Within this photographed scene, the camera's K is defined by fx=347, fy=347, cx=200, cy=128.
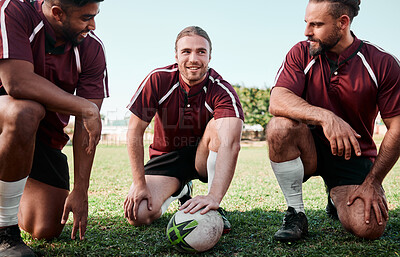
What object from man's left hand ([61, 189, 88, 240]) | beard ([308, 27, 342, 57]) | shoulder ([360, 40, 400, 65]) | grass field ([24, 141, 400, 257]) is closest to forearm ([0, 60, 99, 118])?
man's left hand ([61, 189, 88, 240])

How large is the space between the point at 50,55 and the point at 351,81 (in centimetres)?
261

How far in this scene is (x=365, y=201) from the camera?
290cm

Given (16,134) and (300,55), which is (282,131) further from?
(16,134)

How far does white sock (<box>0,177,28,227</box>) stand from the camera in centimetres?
246

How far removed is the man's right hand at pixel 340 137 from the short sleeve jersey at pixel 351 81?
0.52 m

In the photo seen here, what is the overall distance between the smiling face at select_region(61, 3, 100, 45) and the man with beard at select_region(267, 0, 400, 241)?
5.49 ft

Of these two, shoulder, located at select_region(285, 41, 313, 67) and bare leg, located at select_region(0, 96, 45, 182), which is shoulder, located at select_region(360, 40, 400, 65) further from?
bare leg, located at select_region(0, 96, 45, 182)

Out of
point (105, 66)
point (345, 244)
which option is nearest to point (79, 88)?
point (105, 66)

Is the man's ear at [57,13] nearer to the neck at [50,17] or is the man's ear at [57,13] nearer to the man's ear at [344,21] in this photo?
the neck at [50,17]

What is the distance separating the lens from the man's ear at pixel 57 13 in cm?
268

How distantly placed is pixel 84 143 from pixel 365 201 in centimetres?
238

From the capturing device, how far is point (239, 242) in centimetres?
296

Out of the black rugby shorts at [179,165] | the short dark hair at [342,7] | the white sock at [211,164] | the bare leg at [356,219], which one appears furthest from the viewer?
the black rugby shorts at [179,165]

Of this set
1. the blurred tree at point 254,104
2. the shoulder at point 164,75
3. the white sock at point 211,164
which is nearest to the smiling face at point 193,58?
the shoulder at point 164,75
